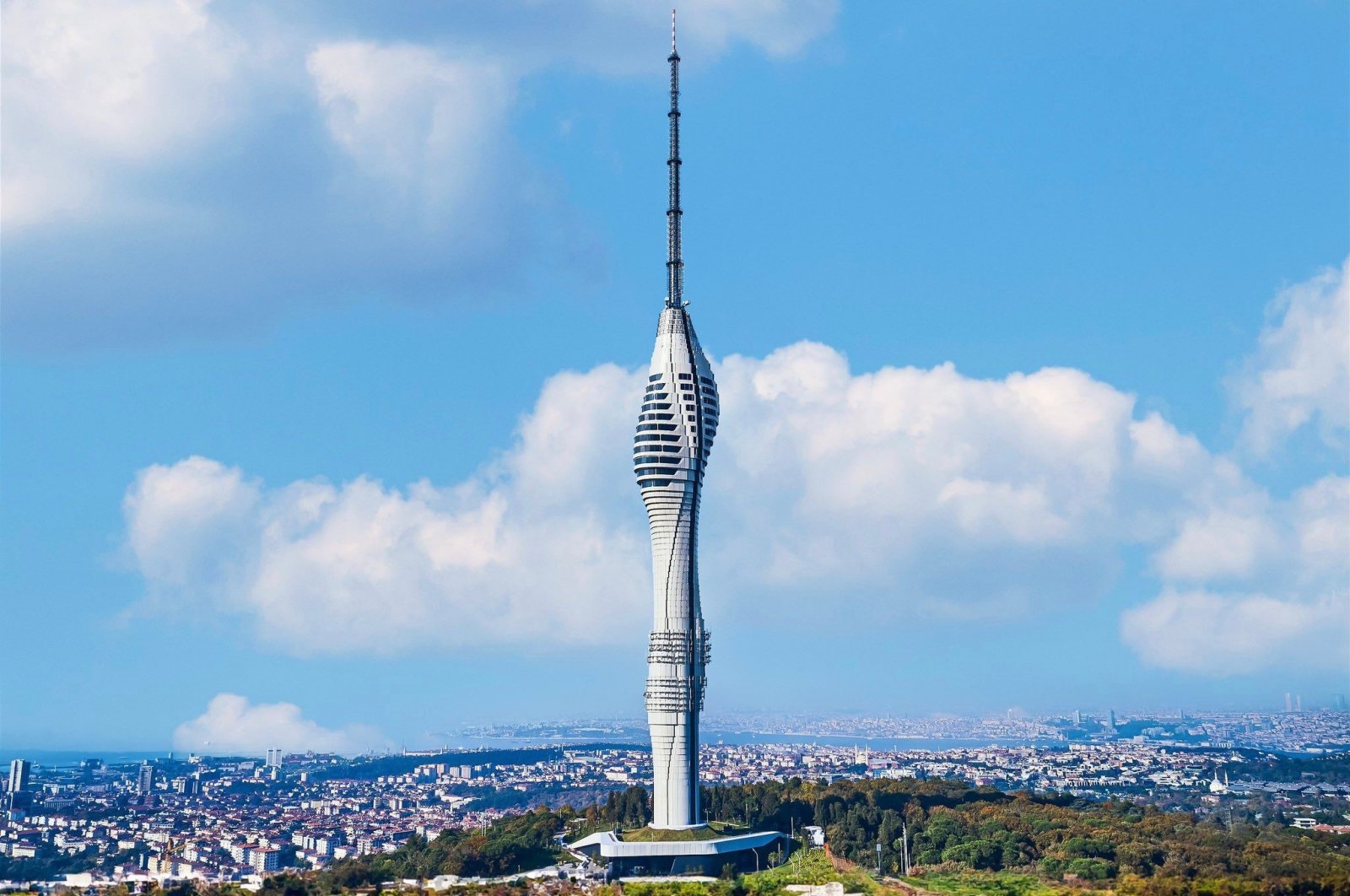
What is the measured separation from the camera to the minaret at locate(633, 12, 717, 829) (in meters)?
97.4

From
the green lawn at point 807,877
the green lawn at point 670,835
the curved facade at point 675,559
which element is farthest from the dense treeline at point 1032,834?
the curved facade at point 675,559

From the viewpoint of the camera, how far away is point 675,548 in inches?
3863

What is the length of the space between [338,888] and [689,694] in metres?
25.5

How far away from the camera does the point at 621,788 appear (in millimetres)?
191375

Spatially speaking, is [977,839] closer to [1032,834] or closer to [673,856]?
[1032,834]

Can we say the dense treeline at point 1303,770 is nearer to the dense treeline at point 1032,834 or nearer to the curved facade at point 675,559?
the dense treeline at point 1032,834

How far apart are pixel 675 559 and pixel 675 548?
76 centimetres

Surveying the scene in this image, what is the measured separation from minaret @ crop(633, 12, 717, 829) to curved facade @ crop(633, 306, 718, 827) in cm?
5

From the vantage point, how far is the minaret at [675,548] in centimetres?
9738

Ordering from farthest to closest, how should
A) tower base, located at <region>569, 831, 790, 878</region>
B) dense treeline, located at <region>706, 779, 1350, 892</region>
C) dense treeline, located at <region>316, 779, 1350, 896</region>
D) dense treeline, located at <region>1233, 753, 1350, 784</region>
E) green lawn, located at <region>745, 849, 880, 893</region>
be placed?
dense treeline, located at <region>1233, 753, 1350, 784</region>
tower base, located at <region>569, 831, 790, 878</region>
green lawn, located at <region>745, 849, 880, 893</region>
dense treeline, located at <region>706, 779, 1350, 892</region>
dense treeline, located at <region>316, 779, 1350, 896</region>

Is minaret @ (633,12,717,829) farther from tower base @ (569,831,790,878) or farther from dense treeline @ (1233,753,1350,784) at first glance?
dense treeline @ (1233,753,1350,784)

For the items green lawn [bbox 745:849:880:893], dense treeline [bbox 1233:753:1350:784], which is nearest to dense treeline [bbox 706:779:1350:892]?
green lawn [bbox 745:849:880:893]

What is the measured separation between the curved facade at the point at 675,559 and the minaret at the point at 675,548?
55mm

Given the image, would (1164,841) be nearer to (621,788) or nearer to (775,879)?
(775,879)
